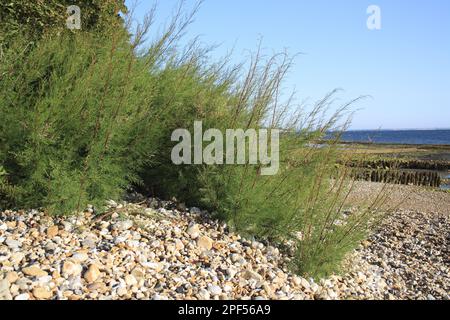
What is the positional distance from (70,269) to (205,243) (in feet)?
4.59

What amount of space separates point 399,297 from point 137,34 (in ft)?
13.4

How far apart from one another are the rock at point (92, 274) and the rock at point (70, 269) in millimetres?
76

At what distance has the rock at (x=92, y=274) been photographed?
3.65 meters

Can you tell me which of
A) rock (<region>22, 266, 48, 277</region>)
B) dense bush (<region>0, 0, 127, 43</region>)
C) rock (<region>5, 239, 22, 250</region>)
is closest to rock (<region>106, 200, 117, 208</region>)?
rock (<region>5, 239, 22, 250</region>)

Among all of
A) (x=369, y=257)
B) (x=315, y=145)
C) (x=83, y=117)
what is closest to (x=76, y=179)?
(x=83, y=117)

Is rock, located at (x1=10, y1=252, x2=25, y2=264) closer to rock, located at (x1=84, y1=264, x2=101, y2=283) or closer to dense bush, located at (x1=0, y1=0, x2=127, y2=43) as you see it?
rock, located at (x1=84, y1=264, x2=101, y2=283)

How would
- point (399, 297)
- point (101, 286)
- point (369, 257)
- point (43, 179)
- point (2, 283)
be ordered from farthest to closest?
point (369, 257), point (399, 297), point (43, 179), point (101, 286), point (2, 283)

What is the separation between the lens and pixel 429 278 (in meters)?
6.12

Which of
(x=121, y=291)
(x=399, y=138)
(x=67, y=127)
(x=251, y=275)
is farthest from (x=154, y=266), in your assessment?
(x=399, y=138)

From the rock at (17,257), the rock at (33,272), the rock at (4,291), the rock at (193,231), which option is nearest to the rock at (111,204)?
the rock at (193,231)

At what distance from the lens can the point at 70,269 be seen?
3680mm

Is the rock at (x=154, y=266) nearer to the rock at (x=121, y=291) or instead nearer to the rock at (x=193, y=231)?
the rock at (x=121, y=291)

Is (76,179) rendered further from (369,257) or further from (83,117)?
(369,257)

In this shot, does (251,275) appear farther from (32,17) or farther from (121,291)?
(32,17)
